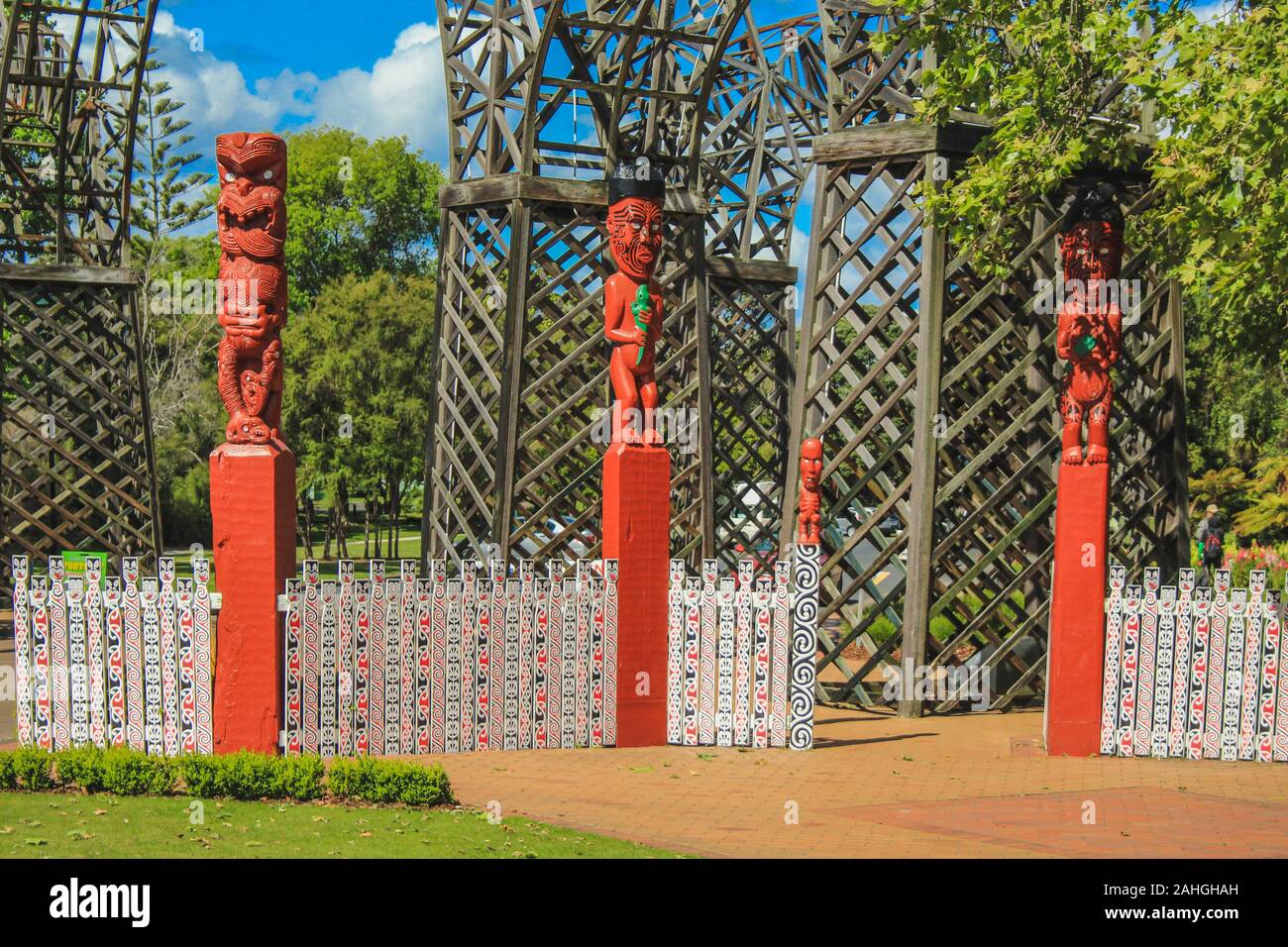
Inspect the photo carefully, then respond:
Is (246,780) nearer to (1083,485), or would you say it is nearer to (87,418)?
(1083,485)

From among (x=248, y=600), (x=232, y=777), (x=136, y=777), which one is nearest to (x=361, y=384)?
(x=248, y=600)

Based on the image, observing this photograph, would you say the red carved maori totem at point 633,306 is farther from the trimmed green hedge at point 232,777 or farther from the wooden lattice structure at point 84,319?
the wooden lattice structure at point 84,319

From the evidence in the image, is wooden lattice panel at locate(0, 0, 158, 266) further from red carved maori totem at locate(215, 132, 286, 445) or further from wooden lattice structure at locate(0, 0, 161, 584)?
red carved maori totem at locate(215, 132, 286, 445)

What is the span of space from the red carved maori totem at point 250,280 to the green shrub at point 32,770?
2.66m

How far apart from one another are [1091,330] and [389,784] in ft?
23.2

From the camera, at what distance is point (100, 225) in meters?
21.8

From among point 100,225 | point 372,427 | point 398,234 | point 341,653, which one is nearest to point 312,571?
point 341,653

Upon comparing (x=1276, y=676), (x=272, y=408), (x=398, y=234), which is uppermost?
(x=398, y=234)

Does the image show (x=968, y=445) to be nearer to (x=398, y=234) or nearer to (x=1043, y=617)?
(x=1043, y=617)

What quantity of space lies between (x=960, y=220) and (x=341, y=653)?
21.9ft

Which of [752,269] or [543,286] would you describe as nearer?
[543,286]

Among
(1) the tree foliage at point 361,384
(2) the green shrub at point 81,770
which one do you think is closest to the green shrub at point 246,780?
(2) the green shrub at point 81,770

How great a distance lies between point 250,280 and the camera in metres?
11.6

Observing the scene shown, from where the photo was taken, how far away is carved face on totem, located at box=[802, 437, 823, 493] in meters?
13.5
